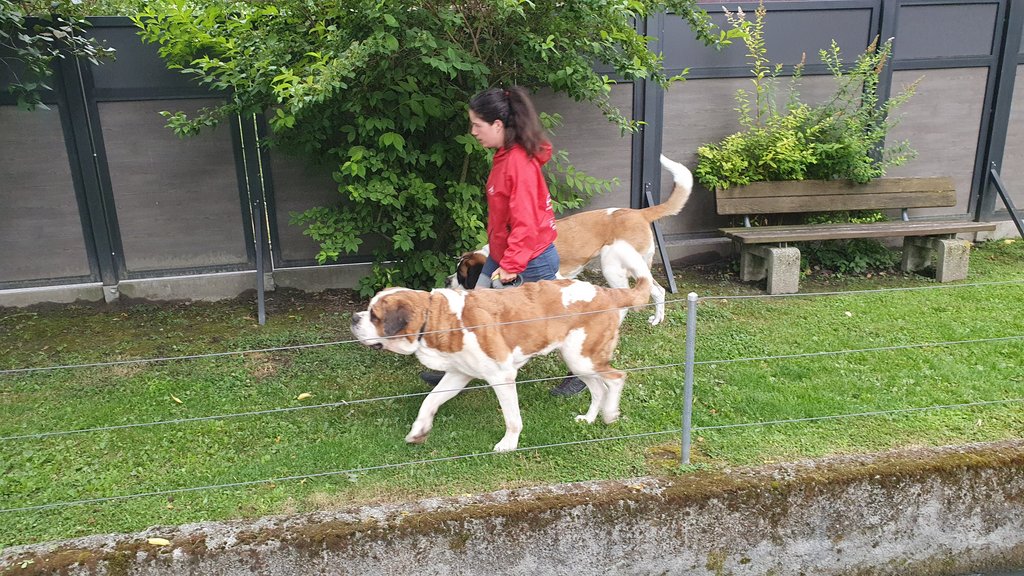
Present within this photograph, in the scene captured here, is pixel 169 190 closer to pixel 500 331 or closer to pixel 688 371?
pixel 500 331

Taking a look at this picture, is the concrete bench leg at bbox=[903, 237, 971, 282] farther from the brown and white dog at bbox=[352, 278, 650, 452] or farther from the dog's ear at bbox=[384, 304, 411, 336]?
the dog's ear at bbox=[384, 304, 411, 336]

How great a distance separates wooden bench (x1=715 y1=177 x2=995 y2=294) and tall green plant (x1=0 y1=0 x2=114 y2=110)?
20.2 feet

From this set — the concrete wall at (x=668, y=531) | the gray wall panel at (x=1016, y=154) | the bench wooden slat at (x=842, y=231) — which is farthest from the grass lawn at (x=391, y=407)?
the gray wall panel at (x=1016, y=154)

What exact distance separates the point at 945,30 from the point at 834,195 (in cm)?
228

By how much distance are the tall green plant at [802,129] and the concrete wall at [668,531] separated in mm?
4220

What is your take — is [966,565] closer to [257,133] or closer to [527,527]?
[527,527]

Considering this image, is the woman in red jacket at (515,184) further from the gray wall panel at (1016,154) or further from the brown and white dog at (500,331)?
the gray wall panel at (1016,154)

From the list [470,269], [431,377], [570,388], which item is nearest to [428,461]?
[431,377]

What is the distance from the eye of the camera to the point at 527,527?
3.20 metres

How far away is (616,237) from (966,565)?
3.23 m

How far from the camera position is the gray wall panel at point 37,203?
623 centimetres

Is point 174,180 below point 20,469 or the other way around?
the other way around

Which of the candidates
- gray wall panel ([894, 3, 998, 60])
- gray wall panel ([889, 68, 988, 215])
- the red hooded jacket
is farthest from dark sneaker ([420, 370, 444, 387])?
gray wall panel ([894, 3, 998, 60])

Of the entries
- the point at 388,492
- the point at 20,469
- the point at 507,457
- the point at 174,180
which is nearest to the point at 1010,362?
the point at 507,457
